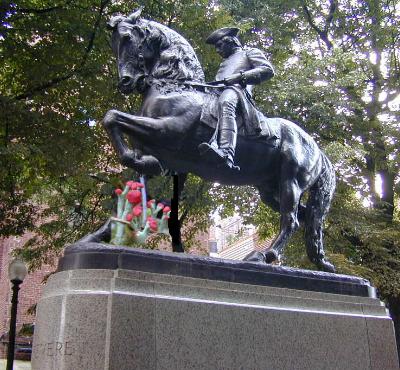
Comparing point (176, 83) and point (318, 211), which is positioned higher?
point (176, 83)

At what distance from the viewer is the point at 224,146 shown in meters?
6.38

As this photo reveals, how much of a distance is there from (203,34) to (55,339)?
36.5 feet

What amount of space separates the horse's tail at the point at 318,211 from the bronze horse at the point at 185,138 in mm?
13

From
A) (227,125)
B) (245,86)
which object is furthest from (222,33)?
(227,125)

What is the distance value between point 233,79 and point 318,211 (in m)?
2.09

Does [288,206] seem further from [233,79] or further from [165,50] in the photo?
[165,50]

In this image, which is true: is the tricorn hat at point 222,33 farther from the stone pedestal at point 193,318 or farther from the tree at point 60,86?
the tree at point 60,86

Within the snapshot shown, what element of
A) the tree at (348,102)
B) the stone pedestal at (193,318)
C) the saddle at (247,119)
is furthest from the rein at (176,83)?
the tree at (348,102)

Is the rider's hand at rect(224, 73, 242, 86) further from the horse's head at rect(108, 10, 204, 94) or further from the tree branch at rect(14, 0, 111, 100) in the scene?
the tree branch at rect(14, 0, 111, 100)

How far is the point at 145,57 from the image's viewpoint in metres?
6.73

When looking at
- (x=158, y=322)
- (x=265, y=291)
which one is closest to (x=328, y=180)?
(x=265, y=291)

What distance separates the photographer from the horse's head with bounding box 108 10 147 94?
645cm

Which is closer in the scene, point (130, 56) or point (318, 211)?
point (130, 56)

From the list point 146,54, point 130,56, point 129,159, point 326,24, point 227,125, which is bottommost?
point 129,159
